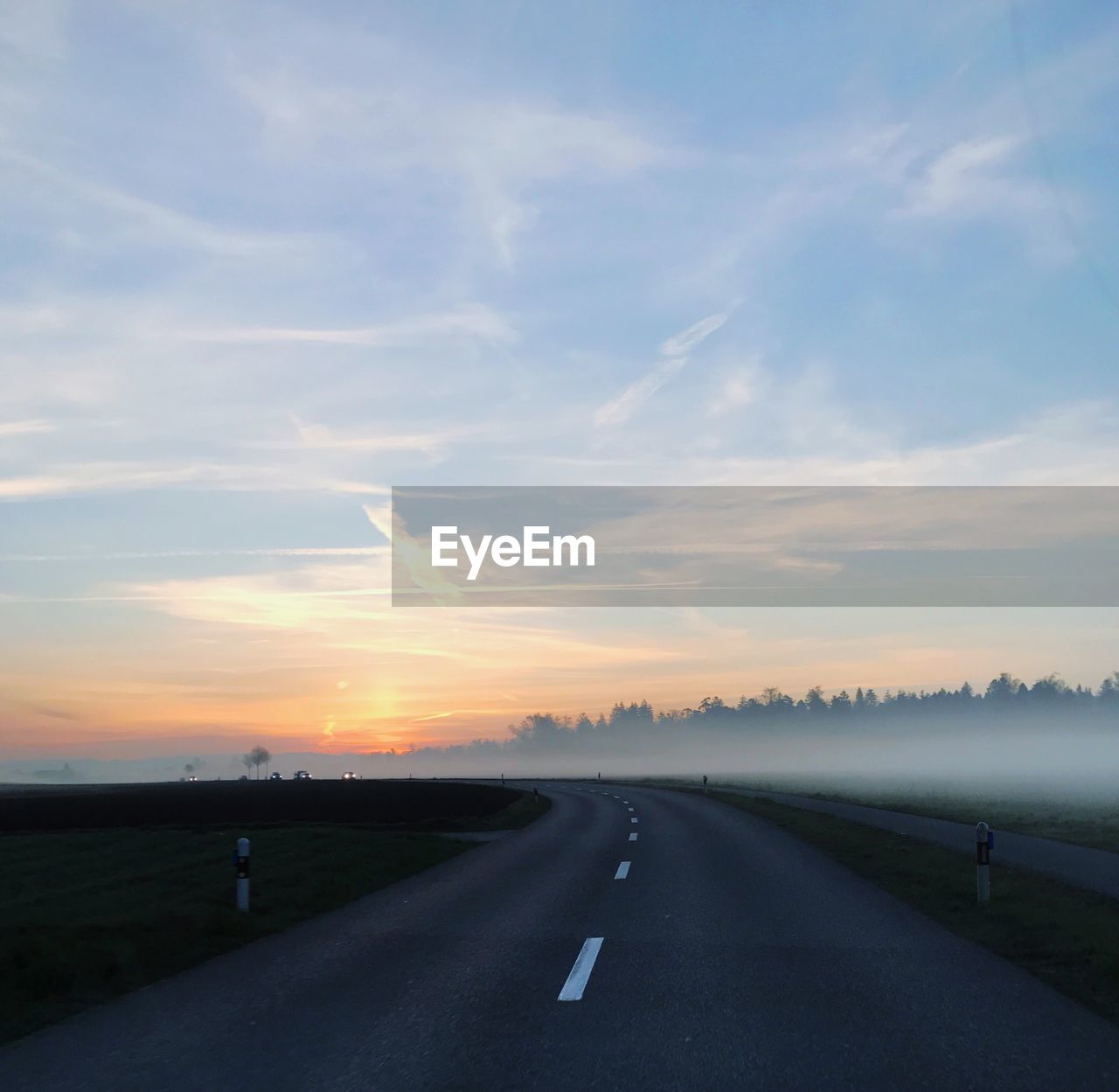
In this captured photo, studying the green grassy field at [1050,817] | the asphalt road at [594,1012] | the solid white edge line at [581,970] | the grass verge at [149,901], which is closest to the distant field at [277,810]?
the grass verge at [149,901]

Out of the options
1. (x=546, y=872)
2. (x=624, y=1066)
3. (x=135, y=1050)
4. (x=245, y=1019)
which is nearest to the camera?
(x=624, y=1066)

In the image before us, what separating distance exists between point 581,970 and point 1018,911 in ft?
23.8

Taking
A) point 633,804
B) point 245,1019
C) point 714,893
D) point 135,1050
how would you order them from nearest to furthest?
1. point 135,1050
2. point 245,1019
3. point 714,893
4. point 633,804

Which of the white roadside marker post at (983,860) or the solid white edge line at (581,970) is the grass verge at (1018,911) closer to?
the white roadside marker post at (983,860)

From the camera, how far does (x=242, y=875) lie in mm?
14258

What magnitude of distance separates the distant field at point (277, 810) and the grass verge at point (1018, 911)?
57.9ft

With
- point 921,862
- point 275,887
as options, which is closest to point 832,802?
point 921,862

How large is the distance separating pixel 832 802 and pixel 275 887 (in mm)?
37576

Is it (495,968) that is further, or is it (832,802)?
(832,802)

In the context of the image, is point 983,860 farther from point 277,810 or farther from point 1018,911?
point 277,810

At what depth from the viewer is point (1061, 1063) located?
6809 mm

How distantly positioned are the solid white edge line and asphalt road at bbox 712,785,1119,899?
8888mm

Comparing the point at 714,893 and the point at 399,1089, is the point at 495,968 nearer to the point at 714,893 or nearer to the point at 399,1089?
the point at 399,1089

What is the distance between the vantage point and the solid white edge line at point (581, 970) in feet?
29.0
